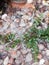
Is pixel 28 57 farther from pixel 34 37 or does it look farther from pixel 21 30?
pixel 21 30

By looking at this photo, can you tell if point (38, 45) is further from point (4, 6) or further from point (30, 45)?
point (4, 6)

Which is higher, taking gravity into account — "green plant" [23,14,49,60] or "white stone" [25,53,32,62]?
"green plant" [23,14,49,60]

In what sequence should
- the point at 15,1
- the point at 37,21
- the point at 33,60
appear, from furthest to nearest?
the point at 15,1 → the point at 37,21 → the point at 33,60

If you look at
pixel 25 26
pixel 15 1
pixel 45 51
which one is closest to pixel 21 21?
pixel 25 26

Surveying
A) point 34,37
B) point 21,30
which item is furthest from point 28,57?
point 21,30

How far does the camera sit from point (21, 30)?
3.03 meters

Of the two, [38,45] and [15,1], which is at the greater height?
[15,1]

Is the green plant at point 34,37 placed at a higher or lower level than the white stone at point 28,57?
higher

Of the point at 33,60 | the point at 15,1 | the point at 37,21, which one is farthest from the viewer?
the point at 15,1

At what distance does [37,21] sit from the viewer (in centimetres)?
307

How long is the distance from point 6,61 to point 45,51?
43 cm

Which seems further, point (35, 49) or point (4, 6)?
point (4, 6)

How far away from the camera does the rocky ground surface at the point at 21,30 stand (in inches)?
107

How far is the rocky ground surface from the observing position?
2715 mm
